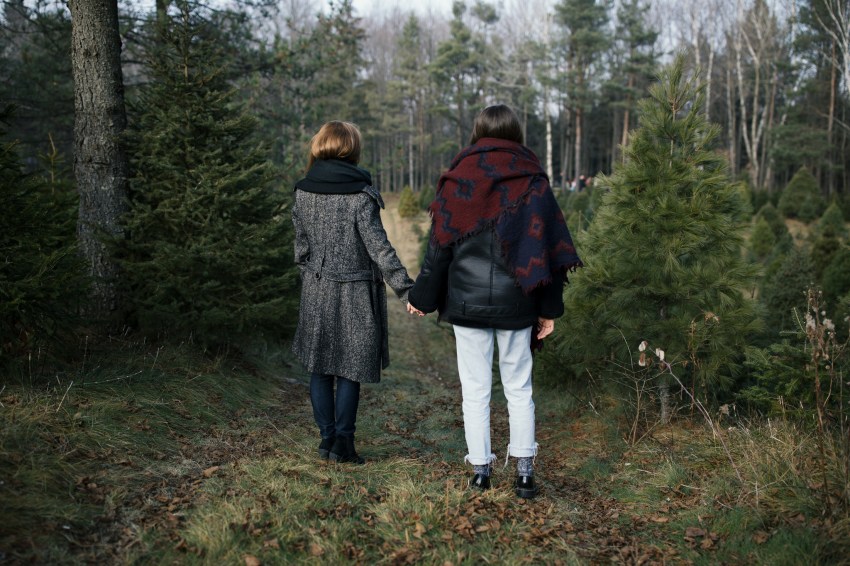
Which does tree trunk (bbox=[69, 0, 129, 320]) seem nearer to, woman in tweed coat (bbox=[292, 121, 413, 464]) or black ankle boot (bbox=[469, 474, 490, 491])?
woman in tweed coat (bbox=[292, 121, 413, 464])

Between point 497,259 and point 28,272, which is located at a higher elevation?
point 497,259

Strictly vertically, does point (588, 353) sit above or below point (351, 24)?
below

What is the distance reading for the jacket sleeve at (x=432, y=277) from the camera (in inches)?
136

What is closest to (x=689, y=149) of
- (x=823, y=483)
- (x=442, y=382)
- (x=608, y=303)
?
(x=608, y=303)

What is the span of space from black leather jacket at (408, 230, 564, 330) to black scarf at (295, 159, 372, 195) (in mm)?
686

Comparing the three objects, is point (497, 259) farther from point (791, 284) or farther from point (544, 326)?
point (791, 284)

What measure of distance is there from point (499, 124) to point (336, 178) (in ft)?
3.39

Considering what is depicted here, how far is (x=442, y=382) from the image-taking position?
8445 millimetres

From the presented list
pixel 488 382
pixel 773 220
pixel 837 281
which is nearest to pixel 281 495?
pixel 488 382

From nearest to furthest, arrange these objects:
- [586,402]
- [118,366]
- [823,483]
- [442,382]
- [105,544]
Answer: [105,544]
[823,483]
[118,366]
[586,402]
[442,382]

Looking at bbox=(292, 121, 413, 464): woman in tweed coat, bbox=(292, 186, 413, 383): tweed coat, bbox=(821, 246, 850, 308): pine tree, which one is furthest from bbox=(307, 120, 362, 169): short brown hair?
bbox=(821, 246, 850, 308): pine tree

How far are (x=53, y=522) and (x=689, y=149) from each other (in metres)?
4.89

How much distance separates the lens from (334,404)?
4.11 m

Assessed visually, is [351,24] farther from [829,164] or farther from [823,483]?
[829,164]
